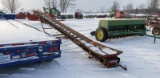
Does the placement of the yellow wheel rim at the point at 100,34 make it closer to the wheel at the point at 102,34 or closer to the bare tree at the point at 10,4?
the wheel at the point at 102,34

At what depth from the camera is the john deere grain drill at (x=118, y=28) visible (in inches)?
360

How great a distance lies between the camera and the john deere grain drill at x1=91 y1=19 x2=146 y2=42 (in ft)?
30.0

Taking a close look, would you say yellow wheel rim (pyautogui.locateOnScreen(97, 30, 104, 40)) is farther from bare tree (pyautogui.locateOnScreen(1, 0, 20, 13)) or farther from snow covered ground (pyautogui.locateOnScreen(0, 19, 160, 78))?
bare tree (pyautogui.locateOnScreen(1, 0, 20, 13))

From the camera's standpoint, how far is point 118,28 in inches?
391

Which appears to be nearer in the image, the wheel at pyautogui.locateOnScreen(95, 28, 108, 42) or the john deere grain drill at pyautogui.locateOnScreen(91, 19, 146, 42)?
the wheel at pyautogui.locateOnScreen(95, 28, 108, 42)

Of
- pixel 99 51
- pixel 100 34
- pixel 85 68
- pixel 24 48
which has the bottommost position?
pixel 85 68

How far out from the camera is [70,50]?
765 cm

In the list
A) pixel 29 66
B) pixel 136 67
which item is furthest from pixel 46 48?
pixel 136 67

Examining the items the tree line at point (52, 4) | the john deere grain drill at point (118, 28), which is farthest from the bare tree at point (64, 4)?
the john deere grain drill at point (118, 28)

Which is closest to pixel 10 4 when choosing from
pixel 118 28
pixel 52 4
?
pixel 52 4

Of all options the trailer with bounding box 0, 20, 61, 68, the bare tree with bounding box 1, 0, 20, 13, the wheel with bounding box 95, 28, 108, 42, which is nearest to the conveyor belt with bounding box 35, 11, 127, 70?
the trailer with bounding box 0, 20, 61, 68

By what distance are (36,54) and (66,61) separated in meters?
1.48

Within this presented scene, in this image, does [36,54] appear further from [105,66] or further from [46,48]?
[105,66]

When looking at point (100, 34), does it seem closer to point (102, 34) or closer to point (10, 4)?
point (102, 34)
